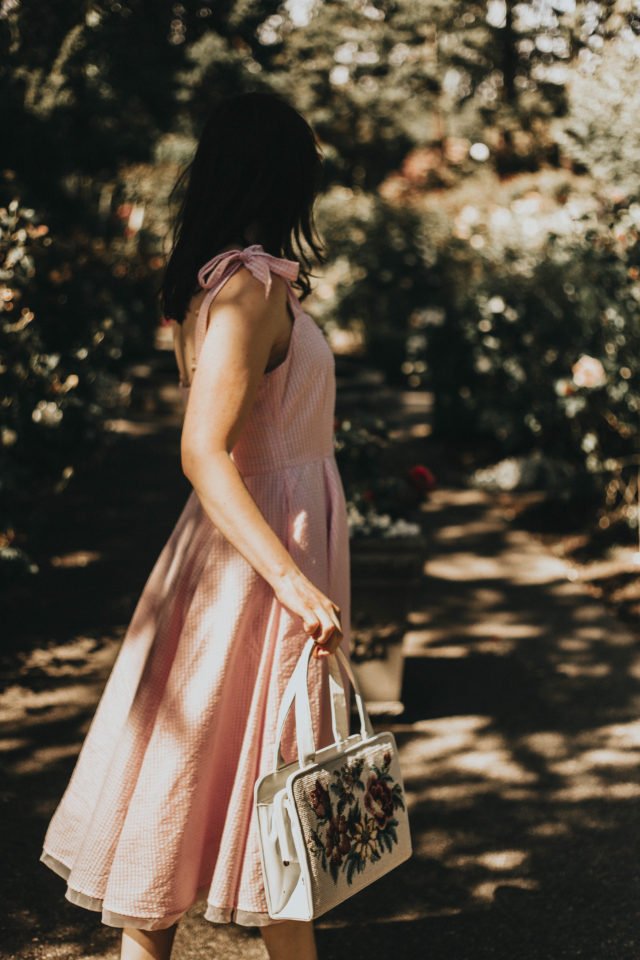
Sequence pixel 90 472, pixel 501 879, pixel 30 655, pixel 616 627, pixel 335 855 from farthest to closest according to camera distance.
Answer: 1. pixel 90 472
2. pixel 616 627
3. pixel 30 655
4. pixel 501 879
5. pixel 335 855

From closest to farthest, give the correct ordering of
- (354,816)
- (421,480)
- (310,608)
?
(310,608), (354,816), (421,480)

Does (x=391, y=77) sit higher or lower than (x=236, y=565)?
higher

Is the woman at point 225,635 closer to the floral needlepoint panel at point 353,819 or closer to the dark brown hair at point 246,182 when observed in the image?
the dark brown hair at point 246,182

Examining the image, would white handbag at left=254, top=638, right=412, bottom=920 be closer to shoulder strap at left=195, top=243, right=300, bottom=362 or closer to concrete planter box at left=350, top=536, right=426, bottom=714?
shoulder strap at left=195, top=243, right=300, bottom=362

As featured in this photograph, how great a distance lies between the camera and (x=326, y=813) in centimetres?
175

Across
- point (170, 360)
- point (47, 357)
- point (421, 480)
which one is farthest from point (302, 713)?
point (170, 360)

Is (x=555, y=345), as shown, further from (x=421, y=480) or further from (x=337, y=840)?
(x=337, y=840)

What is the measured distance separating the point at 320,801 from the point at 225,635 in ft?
1.19

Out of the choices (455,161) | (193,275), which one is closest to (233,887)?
(193,275)

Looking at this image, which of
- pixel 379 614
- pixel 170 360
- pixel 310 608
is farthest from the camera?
pixel 170 360

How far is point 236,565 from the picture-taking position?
6.37ft

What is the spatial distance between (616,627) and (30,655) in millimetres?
2863

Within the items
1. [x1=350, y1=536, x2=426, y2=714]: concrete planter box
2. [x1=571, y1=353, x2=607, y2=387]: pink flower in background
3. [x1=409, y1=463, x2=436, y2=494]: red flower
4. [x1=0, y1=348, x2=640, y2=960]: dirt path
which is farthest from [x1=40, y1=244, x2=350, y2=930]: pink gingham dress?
[x1=571, y1=353, x2=607, y2=387]: pink flower in background

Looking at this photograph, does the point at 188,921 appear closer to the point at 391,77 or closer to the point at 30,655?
the point at 30,655
